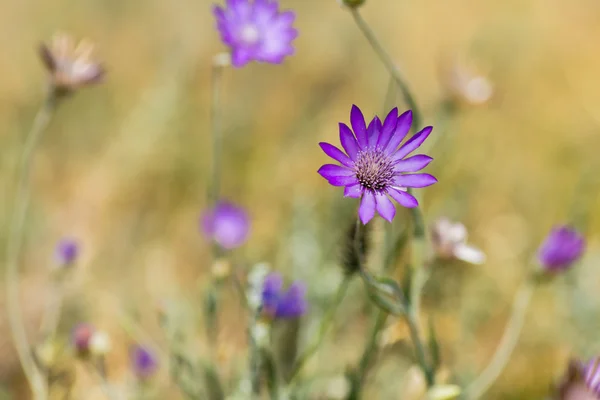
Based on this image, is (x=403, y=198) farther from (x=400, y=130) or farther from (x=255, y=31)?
(x=255, y=31)

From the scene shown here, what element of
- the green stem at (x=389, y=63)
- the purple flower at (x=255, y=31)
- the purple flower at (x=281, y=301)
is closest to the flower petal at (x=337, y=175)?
the green stem at (x=389, y=63)

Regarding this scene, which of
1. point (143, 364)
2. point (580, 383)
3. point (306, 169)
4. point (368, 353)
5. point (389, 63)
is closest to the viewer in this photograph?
point (580, 383)

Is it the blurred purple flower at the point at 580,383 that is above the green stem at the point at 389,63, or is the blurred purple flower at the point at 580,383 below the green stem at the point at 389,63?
below

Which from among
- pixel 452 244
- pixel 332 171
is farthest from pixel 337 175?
pixel 452 244

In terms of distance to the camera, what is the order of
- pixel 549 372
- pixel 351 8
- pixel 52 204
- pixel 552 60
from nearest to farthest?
1. pixel 351 8
2. pixel 549 372
3. pixel 52 204
4. pixel 552 60

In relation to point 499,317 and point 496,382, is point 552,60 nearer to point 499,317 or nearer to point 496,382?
point 499,317

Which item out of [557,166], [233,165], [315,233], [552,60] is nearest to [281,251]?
[315,233]

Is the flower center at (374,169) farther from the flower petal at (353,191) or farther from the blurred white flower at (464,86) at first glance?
the blurred white flower at (464,86)

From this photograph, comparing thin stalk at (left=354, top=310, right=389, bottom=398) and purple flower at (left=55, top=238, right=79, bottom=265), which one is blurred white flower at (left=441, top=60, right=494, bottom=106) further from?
purple flower at (left=55, top=238, right=79, bottom=265)
